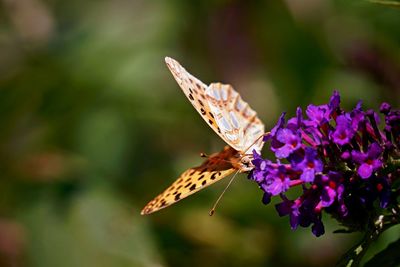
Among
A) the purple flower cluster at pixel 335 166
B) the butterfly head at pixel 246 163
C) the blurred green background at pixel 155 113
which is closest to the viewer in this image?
the purple flower cluster at pixel 335 166

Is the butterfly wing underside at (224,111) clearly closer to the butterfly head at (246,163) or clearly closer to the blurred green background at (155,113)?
the butterfly head at (246,163)

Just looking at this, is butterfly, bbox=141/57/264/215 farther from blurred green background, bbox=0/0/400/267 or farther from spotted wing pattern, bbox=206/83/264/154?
blurred green background, bbox=0/0/400/267

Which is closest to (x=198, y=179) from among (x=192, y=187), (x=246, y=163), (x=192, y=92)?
(x=192, y=187)

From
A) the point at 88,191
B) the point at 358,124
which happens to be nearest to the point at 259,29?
the point at 88,191

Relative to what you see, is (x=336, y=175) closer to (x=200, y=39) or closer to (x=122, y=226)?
(x=122, y=226)

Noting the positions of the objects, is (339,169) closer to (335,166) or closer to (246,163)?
(335,166)

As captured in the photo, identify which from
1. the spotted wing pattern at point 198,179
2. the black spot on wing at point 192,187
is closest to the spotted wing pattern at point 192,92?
the spotted wing pattern at point 198,179
